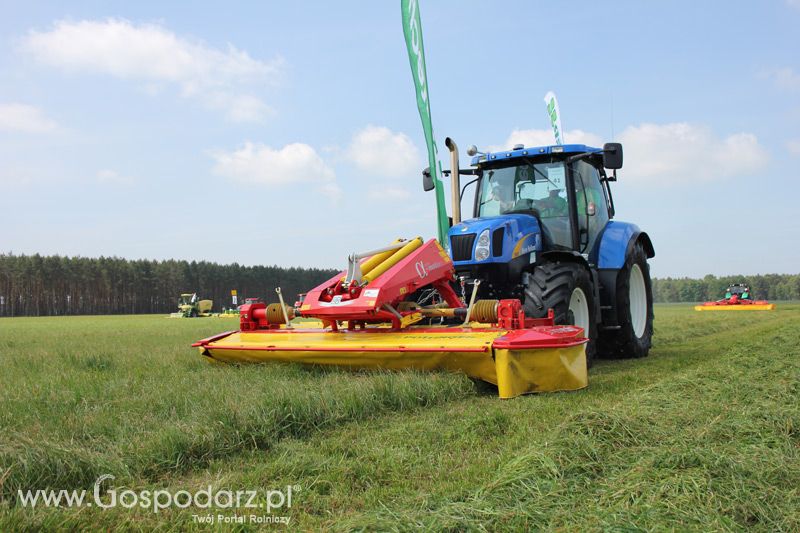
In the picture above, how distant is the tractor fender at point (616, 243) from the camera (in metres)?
8.08

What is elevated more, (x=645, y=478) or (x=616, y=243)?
(x=616, y=243)

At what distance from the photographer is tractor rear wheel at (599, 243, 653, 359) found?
318 inches

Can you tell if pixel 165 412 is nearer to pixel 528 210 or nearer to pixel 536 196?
pixel 528 210

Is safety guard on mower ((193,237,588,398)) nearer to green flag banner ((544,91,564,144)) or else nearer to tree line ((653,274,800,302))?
green flag banner ((544,91,564,144))

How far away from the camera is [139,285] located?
2393 inches

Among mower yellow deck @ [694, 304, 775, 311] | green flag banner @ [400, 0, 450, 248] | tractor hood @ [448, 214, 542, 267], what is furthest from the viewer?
mower yellow deck @ [694, 304, 775, 311]

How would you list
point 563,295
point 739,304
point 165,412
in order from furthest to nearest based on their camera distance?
1. point 739,304
2. point 563,295
3. point 165,412

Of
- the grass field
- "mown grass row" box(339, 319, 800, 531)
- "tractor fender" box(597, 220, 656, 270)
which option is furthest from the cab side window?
"mown grass row" box(339, 319, 800, 531)

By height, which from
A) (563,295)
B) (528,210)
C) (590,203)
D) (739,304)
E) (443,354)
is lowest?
(739,304)

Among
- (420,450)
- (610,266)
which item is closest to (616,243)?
(610,266)

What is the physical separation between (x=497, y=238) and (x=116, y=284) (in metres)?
59.3

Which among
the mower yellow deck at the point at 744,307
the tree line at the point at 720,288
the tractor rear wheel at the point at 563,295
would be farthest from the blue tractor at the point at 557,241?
the tree line at the point at 720,288

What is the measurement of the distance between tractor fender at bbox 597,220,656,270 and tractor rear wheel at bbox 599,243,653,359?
0.13 meters

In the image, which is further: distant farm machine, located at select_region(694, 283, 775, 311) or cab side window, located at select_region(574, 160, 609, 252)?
distant farm machine, located at select_region(694, 283, 775, 311)
